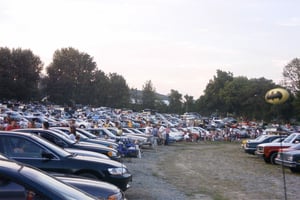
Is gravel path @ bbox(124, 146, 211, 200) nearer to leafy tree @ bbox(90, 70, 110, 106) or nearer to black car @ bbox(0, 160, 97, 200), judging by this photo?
black car @ bbox(0, 160, 97, 200)

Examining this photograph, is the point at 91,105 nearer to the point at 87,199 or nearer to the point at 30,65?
the point at 30,65

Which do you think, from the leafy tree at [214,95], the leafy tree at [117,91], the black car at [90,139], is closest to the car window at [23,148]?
the black car at [90,139]

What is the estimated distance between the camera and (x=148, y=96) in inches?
4072

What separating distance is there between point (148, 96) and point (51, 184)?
99.0m

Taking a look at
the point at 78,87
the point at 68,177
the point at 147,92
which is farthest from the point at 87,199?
the point at 147,92

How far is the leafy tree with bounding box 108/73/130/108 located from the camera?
95.8 m

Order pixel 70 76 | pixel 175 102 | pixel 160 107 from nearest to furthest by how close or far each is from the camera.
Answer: pixel 70 76 < pixel 160 107 < pixel 175 102

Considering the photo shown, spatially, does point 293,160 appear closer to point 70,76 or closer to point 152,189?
point 152,189

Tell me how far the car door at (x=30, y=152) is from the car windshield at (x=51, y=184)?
16.3 feet

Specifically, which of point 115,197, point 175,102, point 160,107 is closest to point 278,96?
point 115,197

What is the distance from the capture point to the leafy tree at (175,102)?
358 ft

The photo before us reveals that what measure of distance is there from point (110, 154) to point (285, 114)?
6010 centimetres

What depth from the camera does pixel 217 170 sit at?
19.1 meters

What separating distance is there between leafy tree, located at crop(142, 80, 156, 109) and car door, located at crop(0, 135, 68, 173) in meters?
93.5
